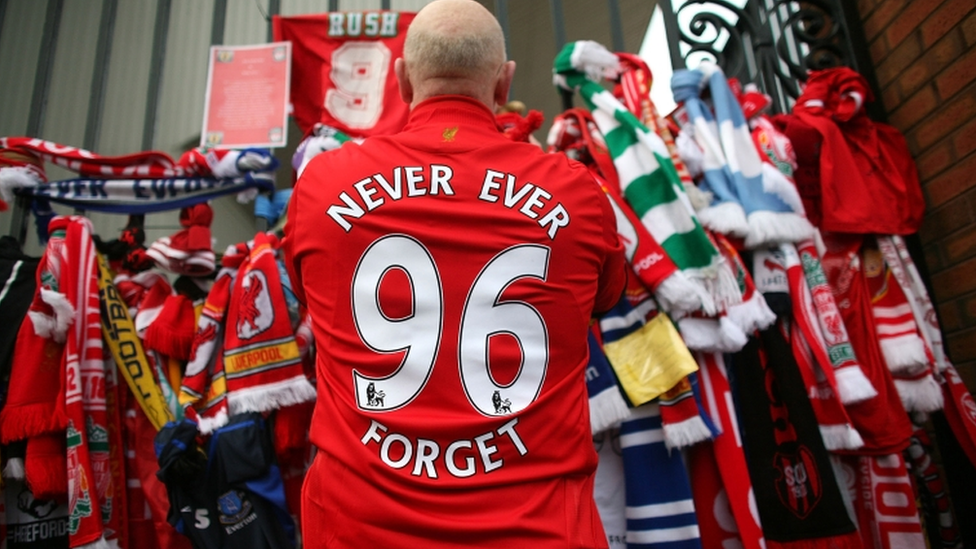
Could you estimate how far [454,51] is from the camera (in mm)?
1418

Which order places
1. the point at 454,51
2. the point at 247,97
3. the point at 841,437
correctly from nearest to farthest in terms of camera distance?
the point at 454,51, the point at 841,437, the point at 247,97

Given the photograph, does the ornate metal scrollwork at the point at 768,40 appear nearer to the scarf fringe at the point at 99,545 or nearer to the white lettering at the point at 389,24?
the white lettering at the point at 389,24

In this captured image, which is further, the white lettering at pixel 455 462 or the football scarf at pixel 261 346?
the football scarf at pixel 261 346

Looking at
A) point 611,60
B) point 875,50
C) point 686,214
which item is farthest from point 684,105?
point 875,50

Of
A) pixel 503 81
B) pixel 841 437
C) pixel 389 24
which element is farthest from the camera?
pixel 389 24

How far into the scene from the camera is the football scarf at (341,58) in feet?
9.84

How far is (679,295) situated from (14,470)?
216 cm

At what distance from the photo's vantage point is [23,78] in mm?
3488

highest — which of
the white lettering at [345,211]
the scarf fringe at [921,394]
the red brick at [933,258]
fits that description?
the red brick at [933,258]

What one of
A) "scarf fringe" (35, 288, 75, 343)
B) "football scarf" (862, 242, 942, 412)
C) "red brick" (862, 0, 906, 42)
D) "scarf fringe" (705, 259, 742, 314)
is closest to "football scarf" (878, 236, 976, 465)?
"football scarf" (862, 242, 942, 412)

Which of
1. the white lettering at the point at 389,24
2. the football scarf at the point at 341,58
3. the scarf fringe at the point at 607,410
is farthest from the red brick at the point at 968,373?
the white lettering at the point at 389,24

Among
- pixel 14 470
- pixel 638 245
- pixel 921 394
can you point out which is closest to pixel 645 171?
pixel 638 245

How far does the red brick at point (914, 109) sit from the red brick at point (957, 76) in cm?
4

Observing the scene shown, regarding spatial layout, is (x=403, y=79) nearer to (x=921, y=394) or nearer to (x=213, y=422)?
(x=213, y=422)
